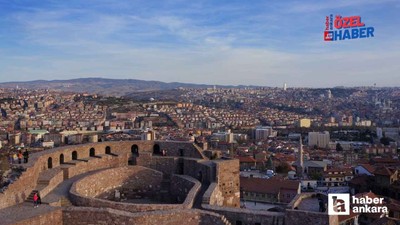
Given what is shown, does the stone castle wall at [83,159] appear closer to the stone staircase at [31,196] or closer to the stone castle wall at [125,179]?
the stone staircase at [31,196]

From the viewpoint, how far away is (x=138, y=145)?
19734 millimetres

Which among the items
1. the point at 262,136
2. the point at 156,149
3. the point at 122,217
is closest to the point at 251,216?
the point at 122,217

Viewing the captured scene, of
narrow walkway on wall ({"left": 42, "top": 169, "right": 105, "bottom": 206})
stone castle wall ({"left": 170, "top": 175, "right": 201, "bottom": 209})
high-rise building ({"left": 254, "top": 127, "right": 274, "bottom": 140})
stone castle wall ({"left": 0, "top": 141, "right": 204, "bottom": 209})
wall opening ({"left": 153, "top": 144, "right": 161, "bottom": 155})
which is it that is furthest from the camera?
high-rise building ({"left": 254, "top": 127, "right": 274, "bottom": 140})

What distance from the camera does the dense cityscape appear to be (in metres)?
37.2

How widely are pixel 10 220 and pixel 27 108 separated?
111 m

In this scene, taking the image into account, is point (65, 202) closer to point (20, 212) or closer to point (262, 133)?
point (20, 212)

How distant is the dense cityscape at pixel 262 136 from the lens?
37.2 meters

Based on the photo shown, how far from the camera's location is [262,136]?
96.6m

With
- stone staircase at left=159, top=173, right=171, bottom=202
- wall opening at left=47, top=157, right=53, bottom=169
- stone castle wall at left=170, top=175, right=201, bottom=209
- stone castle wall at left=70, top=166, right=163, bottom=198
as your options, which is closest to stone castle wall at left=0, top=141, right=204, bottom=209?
wall opening at left=47, top=157, right=53, bottom=169

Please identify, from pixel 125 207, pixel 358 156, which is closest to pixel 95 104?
pixel 358 156

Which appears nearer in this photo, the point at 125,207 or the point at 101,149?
the point at 125,207

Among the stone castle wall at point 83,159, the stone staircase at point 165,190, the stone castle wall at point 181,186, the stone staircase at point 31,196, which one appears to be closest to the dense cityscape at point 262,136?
the stone castle wall at point 83,159

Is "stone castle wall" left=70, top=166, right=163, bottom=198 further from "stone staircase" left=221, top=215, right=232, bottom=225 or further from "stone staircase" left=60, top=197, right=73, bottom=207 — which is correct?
"stone staircase" left=221, top=215, right=232, bottom=225

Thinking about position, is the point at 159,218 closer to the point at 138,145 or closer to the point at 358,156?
the point at 138,145
